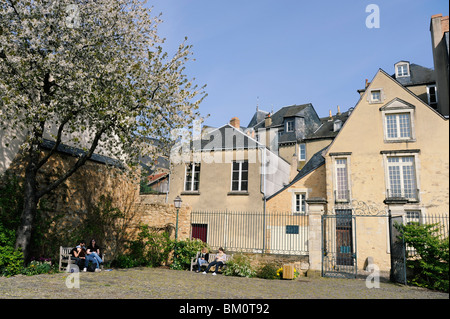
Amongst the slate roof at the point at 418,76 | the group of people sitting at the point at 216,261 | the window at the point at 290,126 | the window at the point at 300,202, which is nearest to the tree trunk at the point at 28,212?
the group of people sitting at the point at 216,261

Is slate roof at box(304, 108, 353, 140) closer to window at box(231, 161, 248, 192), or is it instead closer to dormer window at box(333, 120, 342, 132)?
dormer window at box(333, 120, 342, 132)

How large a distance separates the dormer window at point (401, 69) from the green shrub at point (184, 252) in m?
22.0

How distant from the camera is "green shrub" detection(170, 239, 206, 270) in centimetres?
1429

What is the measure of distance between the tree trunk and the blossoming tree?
28 millimetres

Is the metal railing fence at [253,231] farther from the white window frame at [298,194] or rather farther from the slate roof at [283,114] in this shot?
the slate roof at [283,114]

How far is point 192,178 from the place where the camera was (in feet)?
72.1

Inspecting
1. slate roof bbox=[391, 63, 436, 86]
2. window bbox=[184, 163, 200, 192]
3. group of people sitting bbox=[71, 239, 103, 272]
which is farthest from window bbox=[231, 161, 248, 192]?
slate roof bbox=[391, 63, 436, 86]

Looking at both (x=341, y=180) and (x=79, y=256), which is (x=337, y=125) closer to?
(x=341, y=180)

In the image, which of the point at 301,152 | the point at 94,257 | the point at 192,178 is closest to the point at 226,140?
the point at 192,178

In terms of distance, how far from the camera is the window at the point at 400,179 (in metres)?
16.5

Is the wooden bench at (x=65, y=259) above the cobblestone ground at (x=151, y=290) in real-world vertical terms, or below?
above

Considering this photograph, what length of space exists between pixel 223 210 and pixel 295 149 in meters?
17.9

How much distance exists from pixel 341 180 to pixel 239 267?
882cm
